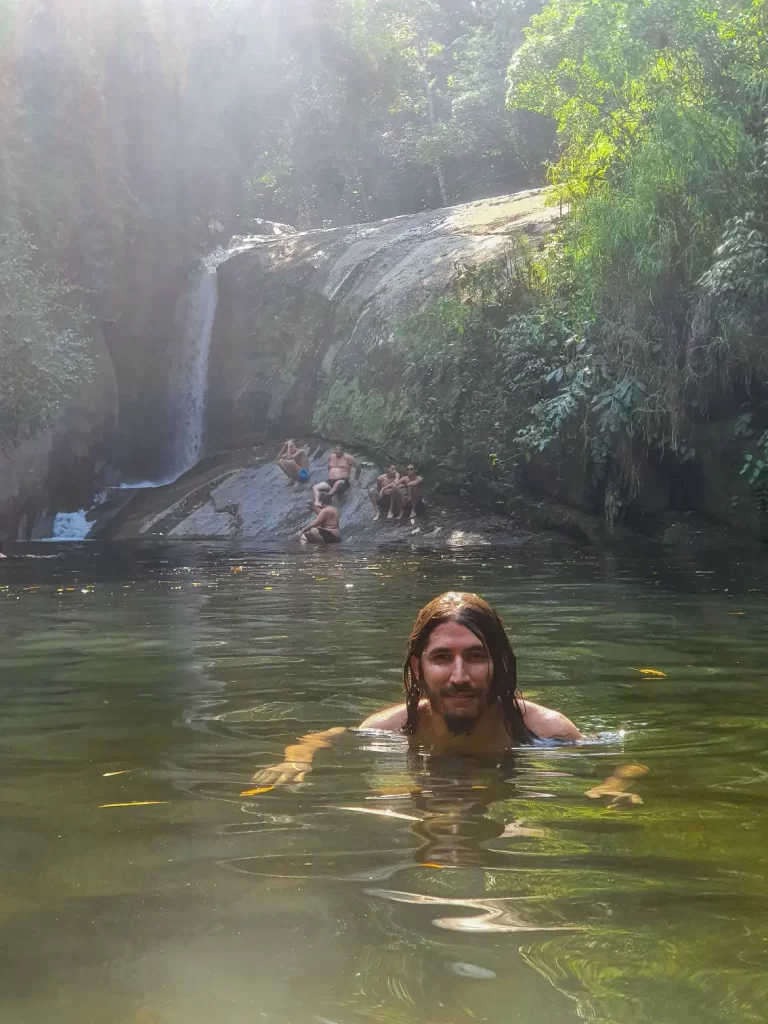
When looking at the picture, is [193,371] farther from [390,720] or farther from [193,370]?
[390,720]

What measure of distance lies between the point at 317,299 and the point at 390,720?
2488cm

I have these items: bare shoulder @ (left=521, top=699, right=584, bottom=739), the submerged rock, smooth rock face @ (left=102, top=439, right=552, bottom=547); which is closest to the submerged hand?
bare shoulder @ (left=521, top=699, right=584, bottom=739)

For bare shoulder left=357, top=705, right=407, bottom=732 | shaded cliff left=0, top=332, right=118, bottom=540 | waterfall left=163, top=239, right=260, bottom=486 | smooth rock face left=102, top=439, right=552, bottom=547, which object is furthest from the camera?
waterfall left=163, top=239, right=260, bottom=486

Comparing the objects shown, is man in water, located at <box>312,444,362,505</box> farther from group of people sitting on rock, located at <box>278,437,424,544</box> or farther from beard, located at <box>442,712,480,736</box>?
beard, located at <box>442,712,480,736</box>

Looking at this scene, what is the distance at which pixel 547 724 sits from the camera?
5.50 metres

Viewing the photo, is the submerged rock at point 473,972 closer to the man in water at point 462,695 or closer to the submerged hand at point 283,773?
the submerged hand at point 283,773

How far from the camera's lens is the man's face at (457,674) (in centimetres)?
511

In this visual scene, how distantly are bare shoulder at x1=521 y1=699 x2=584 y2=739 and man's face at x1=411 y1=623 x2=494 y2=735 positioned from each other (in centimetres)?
41

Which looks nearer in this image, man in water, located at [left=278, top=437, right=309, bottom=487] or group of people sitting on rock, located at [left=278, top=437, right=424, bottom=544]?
group of people sitting on rock, located at [left=278, top=437, right=424, bottom=544]

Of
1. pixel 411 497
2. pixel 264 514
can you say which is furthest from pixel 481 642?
pixel 264 514

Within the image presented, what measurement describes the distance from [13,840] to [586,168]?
18.4 m

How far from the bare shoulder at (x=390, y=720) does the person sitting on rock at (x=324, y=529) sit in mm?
16534

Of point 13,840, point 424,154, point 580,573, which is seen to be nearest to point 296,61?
point 424,154

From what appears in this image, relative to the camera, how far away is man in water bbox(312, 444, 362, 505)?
80.8ft
